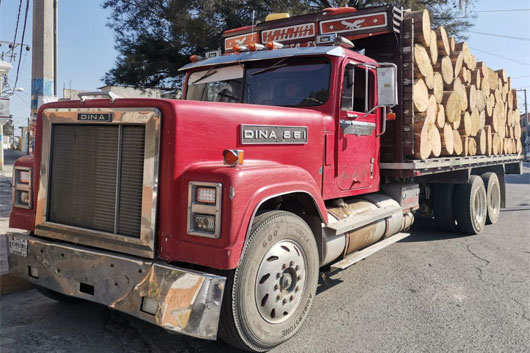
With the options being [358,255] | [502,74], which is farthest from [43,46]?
[502,74]

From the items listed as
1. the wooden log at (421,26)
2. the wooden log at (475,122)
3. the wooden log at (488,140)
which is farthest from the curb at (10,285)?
the wooden log at (488,140)

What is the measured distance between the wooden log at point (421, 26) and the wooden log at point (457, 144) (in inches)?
70.3

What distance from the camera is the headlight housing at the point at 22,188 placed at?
11.5 ft

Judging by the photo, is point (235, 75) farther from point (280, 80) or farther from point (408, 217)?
point (408, 217)

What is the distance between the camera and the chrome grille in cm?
300

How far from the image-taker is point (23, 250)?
3.35m

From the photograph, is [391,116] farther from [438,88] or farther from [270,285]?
[270,285]

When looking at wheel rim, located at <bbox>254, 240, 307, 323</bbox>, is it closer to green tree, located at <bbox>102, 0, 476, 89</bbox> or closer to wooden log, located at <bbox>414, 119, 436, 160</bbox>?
wooden log, located at <bbox>414, 119, 436, 160</bbox>

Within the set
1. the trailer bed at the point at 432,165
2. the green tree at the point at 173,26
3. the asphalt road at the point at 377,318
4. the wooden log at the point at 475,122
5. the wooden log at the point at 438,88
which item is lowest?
the asphalt road at the point at 377,318

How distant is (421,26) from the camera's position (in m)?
5.80

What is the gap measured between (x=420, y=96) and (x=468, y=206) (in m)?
2.74

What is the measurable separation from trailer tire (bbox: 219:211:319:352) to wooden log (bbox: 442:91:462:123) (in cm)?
421

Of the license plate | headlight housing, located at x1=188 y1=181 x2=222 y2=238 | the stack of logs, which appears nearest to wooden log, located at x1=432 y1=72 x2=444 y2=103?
the stack of logs

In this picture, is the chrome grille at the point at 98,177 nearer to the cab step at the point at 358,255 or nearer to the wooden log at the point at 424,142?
the cab step at the point at 358,255
